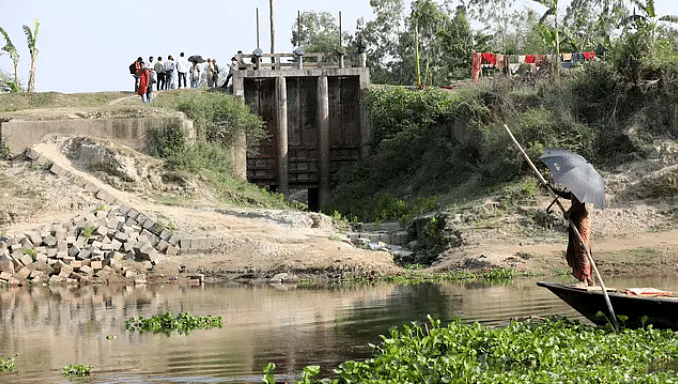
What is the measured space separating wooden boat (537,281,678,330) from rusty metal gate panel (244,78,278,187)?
983 inches

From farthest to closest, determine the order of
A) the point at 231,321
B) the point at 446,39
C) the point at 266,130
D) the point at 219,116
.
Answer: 1. the point at 446,39
2. the point at 266,130
3. the point at 219,116
4. the point at 231,321

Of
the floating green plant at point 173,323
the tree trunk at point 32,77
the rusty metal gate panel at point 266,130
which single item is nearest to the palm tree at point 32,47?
the tree trunk at point 32,77

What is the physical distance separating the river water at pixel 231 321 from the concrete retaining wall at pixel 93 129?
926 cm

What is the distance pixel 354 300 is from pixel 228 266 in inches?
247

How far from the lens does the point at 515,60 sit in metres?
40.1

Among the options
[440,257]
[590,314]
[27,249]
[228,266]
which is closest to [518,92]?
[440,257]

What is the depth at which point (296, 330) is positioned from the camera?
16.5 meters

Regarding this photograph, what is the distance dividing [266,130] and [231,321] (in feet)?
71.8

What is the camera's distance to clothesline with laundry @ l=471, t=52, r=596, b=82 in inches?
1474

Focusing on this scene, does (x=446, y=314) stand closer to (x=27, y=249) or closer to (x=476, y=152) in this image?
(x=27, y=249)

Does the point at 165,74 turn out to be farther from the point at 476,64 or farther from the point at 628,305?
the point at 628,305

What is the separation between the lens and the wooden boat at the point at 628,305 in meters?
13.8

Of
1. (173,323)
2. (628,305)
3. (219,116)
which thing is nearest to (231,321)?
(173,323)

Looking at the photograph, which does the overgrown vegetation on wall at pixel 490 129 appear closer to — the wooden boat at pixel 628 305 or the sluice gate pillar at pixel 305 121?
the sluice gate pillar at pixel 305 121
